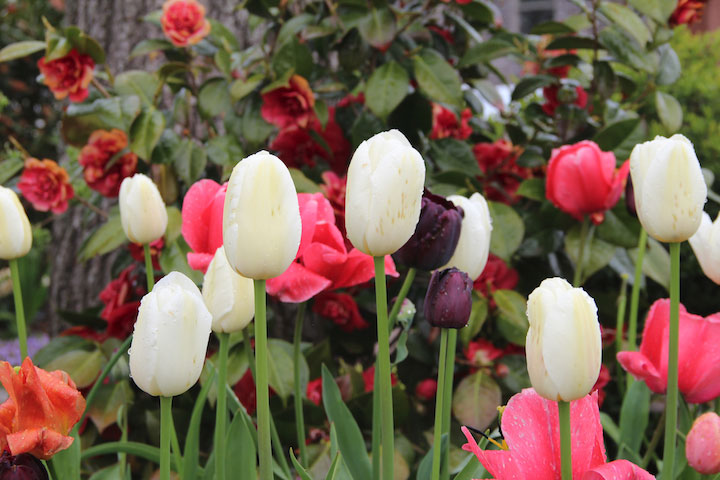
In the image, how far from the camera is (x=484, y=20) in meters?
1.44

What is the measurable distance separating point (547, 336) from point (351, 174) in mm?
179

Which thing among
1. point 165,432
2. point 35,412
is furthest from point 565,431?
point 35,412

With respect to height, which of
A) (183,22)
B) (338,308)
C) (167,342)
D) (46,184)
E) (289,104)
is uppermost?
(167,342)

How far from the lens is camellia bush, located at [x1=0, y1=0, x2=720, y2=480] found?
490 mm

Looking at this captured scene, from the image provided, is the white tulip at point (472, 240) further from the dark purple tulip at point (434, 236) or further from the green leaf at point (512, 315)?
the green leaf at point (512, 315)

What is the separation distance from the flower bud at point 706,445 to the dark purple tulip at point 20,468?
515 millimetres

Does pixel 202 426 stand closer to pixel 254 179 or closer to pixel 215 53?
pixel 215 53

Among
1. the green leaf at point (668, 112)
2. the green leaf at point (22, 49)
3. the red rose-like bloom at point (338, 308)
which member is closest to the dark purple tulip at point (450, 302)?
the red rose-like bloom at point (338, 308)

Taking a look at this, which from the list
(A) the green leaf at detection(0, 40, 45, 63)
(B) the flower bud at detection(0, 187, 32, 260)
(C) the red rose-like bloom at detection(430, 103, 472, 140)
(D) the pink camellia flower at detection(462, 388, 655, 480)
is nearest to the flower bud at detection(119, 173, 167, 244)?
(B) the flower bud at detection(0, 187, 32, 260)

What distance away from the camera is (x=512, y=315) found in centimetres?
118

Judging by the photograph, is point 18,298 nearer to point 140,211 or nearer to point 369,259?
point 140,211

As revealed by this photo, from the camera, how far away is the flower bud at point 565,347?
43cm

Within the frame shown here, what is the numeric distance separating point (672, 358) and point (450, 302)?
19cm

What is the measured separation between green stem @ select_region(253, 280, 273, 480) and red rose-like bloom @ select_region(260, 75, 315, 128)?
851mm
